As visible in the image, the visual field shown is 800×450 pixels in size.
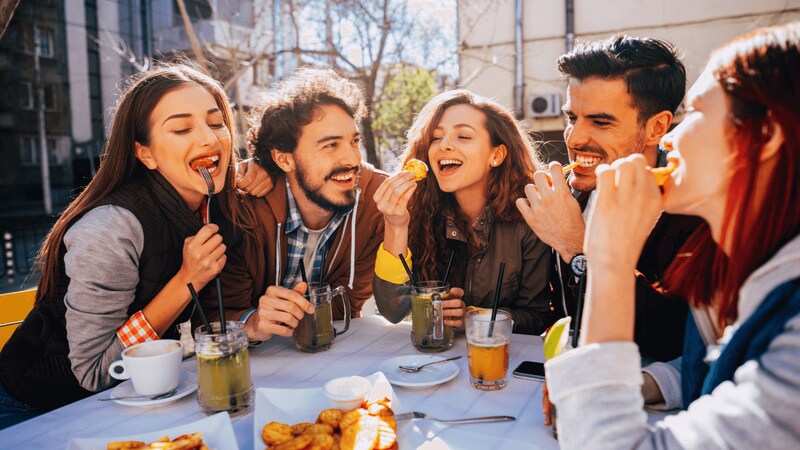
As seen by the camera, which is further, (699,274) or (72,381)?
(72,381)

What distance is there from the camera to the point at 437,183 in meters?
3.23

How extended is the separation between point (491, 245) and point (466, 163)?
0.49 m

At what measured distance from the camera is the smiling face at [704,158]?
1150 mm

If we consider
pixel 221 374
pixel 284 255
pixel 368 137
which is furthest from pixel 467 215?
pixel 368 137

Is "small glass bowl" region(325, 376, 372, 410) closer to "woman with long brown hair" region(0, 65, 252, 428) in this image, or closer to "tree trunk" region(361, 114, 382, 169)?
"woman with long brown hair" region(0, 65, 252, 428)

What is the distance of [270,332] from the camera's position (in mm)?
2256

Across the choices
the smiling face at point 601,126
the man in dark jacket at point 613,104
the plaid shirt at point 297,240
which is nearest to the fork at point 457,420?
the man in dark jacket at point 613,104

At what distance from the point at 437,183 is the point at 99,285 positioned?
1.85m

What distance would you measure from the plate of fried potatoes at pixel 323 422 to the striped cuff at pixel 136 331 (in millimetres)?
896

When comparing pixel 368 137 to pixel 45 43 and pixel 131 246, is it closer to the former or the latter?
pixel 131 246

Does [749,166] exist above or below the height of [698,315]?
above

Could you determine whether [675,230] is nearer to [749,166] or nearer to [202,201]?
[749,166]

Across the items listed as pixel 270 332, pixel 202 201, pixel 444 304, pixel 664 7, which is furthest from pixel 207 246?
pixel 664 7

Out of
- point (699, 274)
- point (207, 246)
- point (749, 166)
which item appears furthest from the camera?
point (207, 246)
